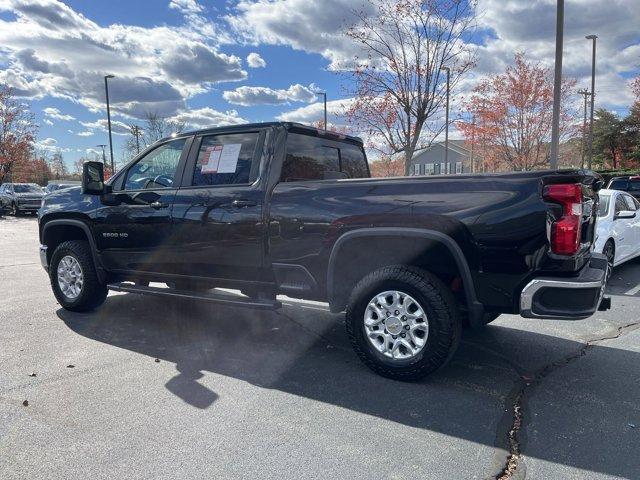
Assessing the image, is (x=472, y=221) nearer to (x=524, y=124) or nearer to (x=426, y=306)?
(x=426, y=306)

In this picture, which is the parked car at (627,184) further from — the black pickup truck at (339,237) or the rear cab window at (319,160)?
the black pickup truck at (339,237)

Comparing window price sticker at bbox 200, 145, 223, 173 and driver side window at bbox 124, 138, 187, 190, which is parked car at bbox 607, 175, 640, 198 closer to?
window price sticker at bbox 200, 145, 223, 173

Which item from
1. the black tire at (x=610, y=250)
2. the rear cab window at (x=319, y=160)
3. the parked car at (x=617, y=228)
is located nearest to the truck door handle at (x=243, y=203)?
the rear cab window at (x=319, y=160)

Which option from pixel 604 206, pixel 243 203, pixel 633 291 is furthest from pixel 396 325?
pixel 604 206

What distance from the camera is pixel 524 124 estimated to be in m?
19.1

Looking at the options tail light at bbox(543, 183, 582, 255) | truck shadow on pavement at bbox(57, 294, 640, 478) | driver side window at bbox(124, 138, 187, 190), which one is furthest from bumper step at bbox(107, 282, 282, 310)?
tail light at bbox(543, 183, 582, 255)

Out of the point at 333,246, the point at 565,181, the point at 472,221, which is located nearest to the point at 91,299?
the point at 333,246

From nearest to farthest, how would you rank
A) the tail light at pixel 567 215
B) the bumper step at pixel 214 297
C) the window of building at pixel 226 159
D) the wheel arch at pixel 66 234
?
the tail light at pixel 567 215 < the bumper step at pixel 214 297 < the window of building at pixel 226 159 < the wheel arch at pixel 66 234

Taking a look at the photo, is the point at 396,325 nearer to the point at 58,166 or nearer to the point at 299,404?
the point at 299,404

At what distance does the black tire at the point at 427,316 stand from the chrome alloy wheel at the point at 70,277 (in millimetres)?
3510

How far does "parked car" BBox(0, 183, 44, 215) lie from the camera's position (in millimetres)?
25078

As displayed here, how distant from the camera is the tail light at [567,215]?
3.26 meters

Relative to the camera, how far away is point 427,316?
145 inches

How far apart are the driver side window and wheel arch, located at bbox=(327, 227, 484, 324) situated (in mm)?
2059
